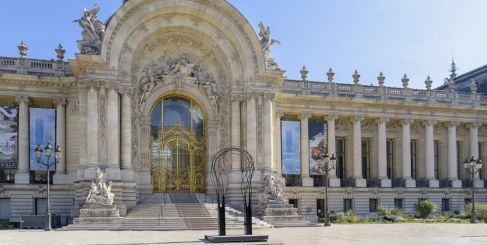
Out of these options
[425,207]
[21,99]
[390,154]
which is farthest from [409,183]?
[21,99]

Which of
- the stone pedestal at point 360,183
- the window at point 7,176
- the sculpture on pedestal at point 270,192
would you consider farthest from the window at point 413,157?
the window at point 7,176

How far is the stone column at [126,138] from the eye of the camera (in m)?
37.4

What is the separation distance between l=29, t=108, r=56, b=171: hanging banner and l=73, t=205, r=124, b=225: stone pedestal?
27.7 feet

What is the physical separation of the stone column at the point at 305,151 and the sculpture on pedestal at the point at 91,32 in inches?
681

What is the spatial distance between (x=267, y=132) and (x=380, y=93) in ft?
46.9

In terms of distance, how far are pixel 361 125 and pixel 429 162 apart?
6.92m

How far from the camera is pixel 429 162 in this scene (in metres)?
51.1

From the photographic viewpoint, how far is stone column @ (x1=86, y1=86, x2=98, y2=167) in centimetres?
3641

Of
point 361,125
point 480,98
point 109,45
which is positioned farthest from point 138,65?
point 480,98

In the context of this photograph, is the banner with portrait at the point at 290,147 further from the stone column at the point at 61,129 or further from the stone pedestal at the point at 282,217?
the stone column at the point at 61,129

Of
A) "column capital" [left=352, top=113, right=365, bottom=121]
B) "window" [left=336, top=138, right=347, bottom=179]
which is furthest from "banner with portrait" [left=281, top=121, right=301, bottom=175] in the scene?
"column capital" [left=352, top=113, right=365, bottom=121]

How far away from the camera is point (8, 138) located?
39.2m

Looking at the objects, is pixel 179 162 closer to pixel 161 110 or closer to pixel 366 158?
pixel 161 110

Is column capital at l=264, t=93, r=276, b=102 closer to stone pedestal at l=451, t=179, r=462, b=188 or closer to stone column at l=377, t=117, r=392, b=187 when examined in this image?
stone column at l=377, t=117, r=392, b=187
